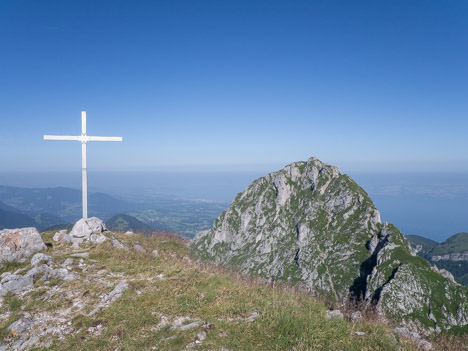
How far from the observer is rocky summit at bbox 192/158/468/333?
96250mm

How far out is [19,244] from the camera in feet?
49.4

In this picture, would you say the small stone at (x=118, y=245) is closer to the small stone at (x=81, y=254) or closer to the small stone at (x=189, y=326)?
the small stone at (x=81, y=254)

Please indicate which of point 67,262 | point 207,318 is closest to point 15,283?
point 67,262

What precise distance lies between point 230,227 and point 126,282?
188 metres

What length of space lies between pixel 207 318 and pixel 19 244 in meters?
13.0

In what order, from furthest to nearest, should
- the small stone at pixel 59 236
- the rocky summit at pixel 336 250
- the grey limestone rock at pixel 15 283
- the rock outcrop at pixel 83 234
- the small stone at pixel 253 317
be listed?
the rocky summit at pixel 336 250, the small stone at pixel 59 236, the rock outcrop at pixel 83 234, the grey limestone rock at pixel 15 283, the small stone at pixel 253 317

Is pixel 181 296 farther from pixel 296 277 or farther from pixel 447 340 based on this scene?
pixel 296 277

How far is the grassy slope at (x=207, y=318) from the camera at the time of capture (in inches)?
304

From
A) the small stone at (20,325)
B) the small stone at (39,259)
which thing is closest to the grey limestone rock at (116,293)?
the small stone at (20,325)

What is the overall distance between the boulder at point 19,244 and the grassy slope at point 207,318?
4.79 meters

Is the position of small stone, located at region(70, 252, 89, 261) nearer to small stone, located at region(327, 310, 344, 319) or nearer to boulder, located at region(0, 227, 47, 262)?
boulder, located at region(0, 227, 47, 262)

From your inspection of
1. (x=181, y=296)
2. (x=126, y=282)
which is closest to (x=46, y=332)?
(x=126, y=282)

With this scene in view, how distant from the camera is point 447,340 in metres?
9.70

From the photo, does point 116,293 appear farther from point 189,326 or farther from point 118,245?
point 118,245
